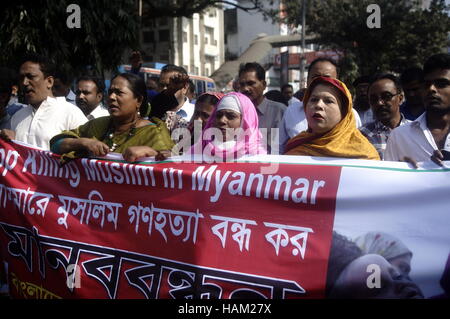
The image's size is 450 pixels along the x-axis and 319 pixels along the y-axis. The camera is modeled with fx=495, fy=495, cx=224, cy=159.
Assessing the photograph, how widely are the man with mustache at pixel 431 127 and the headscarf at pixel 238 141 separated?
80 cm

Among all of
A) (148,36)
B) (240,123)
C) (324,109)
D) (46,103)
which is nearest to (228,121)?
(240,123)

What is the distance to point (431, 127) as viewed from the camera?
2863 millimetres

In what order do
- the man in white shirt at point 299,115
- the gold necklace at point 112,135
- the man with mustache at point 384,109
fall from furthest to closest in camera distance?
the man in white shirt at point 299,115 < the man with mustache at point 384,109 < the gold necklace at point 112,135

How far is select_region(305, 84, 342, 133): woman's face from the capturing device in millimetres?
2719

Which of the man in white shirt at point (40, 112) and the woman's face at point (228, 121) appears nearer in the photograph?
the woman's face at point (228, 121)

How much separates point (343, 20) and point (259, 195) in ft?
63.3

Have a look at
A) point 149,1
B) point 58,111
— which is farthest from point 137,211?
point 149,1

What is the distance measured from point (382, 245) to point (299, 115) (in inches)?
64.8

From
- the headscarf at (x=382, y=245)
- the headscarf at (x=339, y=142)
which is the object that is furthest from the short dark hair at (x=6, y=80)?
the headscarf at (x=382, y=245)

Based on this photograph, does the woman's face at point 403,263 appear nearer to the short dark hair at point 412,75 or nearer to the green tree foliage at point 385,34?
the short dark hair at point 412,75

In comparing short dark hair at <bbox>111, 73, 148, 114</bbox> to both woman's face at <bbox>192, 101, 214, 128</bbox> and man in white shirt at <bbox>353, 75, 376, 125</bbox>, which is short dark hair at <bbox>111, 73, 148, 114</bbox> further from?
man in white shirt at <bbox>353, 75, 376, 125</bbox>

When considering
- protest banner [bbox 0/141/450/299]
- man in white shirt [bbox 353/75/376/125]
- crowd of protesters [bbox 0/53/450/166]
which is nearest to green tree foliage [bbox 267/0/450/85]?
man in white shirt [bbox 353/75/376/125]

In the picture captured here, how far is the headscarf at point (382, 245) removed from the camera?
2.24 meters
